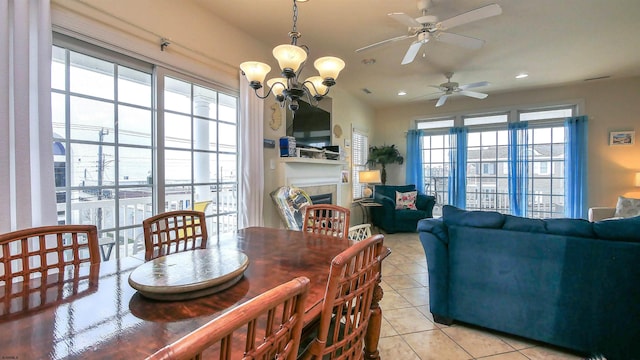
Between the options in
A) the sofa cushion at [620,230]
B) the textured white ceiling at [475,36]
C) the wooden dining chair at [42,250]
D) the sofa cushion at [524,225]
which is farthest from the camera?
the textured white ceiling at [475,36]

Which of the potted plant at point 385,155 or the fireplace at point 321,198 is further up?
the potted plant at point 385,155

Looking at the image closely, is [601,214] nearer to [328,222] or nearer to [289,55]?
[328,222]

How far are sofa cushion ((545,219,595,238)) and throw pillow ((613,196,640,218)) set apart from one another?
2.85 metres

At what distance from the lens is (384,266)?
3518 mm

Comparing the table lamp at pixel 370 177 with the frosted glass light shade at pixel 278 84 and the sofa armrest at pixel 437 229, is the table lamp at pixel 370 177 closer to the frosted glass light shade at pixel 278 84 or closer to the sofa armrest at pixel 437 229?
the sofa armrest at pixel 437 229

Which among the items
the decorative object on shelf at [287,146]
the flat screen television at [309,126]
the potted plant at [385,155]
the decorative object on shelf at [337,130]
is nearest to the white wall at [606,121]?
the potted plant at [385,155]

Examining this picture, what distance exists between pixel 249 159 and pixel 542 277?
2632 millimetres

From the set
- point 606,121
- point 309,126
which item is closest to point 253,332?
point 309,126

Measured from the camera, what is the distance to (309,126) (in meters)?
3.94

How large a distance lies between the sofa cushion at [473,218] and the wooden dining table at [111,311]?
3.56 ft

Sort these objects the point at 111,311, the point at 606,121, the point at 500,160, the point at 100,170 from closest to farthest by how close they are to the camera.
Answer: the point at 111,311, the point at 100,170, the point at 606,121, the point at 500,160

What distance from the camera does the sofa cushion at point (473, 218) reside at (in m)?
1.96

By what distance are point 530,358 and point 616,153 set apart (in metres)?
4.93

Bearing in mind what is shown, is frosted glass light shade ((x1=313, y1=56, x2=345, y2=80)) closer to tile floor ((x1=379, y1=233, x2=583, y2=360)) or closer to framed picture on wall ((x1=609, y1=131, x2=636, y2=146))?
tile floor ((x1=379, y1=233, x2=583, y2=360))
